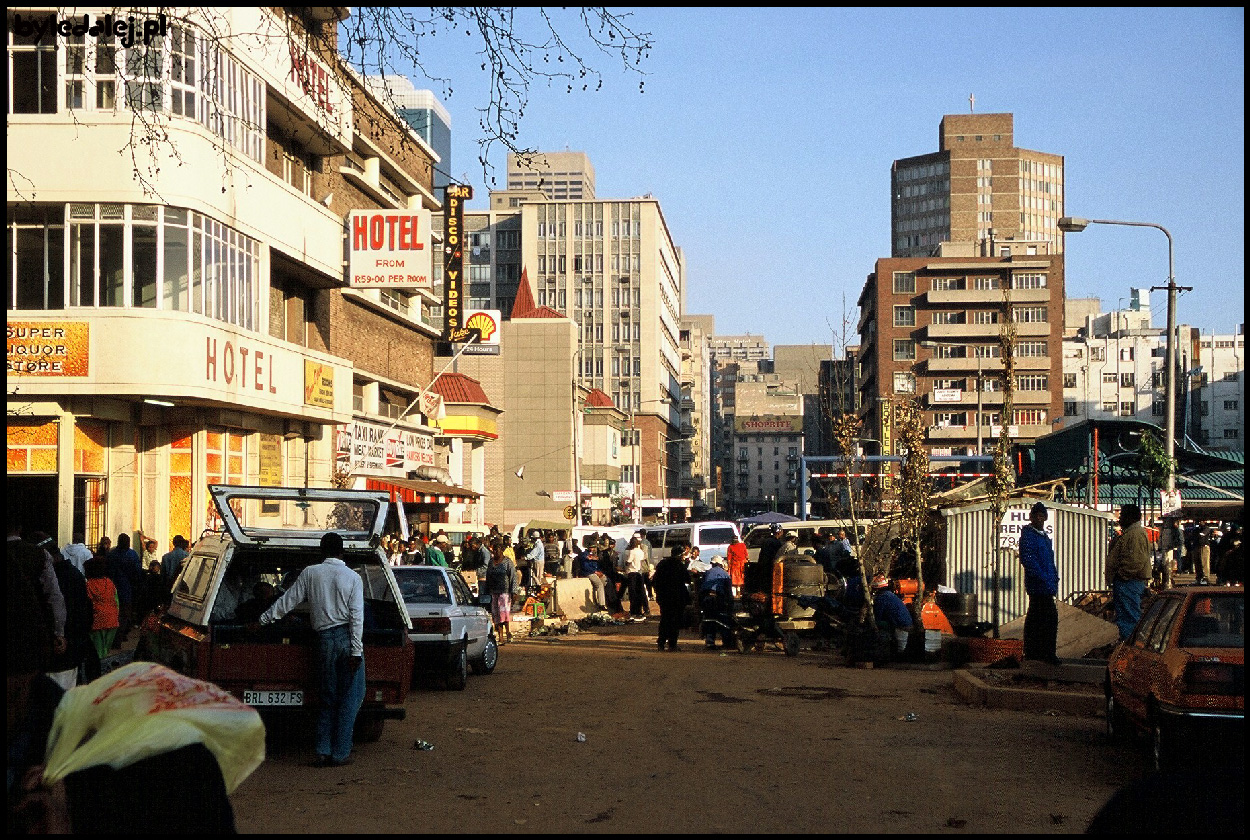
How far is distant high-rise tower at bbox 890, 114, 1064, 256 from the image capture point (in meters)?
172

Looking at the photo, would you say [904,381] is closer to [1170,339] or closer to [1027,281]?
[1027,281]

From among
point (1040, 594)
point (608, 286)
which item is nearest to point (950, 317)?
point (608, 286)

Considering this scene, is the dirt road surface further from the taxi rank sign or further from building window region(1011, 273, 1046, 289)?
building window region(1011, 273, 1046, 289)

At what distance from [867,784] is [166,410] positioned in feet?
70.7

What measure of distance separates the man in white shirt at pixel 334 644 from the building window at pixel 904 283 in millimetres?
115842

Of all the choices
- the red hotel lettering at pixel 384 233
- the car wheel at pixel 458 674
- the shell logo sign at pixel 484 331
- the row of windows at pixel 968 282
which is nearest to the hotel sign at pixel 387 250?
the red hotel lettering at pixel 384 233

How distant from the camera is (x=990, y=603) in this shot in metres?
24.1

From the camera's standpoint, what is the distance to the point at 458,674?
16.3 m

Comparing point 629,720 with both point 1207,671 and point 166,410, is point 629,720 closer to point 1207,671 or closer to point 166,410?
point 1207,671

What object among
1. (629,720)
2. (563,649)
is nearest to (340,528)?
(629,720)

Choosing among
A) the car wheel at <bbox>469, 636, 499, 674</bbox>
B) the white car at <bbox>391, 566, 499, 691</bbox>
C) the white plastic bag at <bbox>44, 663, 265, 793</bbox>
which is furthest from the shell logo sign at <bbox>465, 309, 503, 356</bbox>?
the white plastic bag at <bbox>44, 663, 265, 793</bbox>

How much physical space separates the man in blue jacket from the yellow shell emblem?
34.0 meters

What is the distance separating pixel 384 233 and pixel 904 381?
296 feet

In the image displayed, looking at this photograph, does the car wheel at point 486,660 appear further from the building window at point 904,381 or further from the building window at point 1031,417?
the building window at point 1031,417
